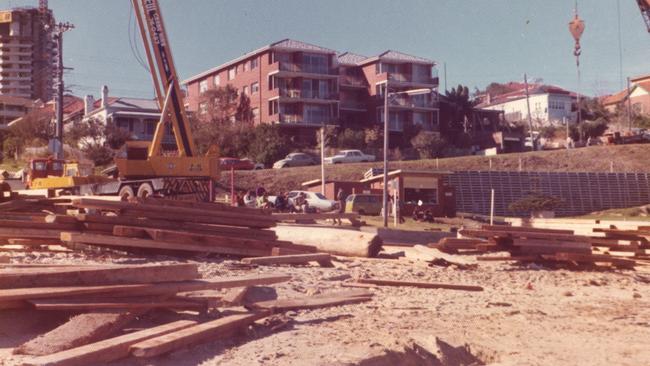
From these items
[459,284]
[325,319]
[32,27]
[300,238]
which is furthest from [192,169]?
[32,27]

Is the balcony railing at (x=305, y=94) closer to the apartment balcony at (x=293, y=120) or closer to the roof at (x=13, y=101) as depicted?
the apartment balcony at (x=293, y=120)

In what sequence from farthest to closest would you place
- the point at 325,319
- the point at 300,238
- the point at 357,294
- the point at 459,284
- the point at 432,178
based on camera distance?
the point at 432,178 → the point at 300,238 → the point at 459,284 → the point at 357,294 → the point at 325,319

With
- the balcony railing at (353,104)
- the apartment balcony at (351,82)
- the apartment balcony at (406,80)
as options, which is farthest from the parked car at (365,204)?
the apartment balcony at (351,82)

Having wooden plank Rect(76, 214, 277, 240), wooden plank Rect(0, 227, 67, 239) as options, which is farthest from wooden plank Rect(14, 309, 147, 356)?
wooden plank Rect(0, 227, 67, 239)

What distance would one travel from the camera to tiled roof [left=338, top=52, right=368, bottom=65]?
8131 cm

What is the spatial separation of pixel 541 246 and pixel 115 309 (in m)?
10.8

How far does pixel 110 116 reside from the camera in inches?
2793

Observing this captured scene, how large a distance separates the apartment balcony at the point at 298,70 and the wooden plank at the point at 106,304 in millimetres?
65601

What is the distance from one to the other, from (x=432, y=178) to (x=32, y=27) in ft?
368

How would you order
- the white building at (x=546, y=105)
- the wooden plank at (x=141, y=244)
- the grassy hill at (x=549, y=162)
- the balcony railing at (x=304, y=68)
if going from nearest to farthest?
the wooden plank at (x=141, y=244) < the grassy hill at (x=549, y=162) < the balcony railing at (x=304, y=68) < the white building at (x=546, y=105)

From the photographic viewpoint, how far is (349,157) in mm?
65188

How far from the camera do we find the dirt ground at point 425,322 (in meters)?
6.89

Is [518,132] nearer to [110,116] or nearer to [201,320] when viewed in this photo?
[110,116]

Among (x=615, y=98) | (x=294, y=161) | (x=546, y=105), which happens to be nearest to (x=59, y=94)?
(x=294, y=161)
